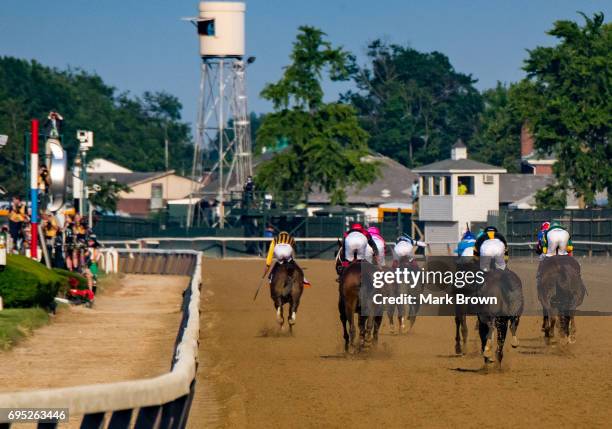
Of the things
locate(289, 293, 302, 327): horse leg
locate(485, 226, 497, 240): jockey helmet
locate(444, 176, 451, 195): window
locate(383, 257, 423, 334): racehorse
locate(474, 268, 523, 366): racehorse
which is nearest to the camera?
locate(474, 268, 523, 366): racehorse

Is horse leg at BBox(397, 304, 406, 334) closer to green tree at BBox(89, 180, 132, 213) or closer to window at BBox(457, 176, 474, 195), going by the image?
window at BBox(457, 176, 474, 195)

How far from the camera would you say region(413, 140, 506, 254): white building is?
7162cm

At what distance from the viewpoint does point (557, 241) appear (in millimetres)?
18562

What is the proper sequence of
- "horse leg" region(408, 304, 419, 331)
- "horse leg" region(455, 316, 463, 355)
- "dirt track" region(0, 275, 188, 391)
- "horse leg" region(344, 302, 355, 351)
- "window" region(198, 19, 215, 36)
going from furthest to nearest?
"window" region(198, 19, 215, 36) → "horse leg" region(408, 304, 419, 331) → "horse leg" region(344, 302, 355, 351) → "horse leg" region(455, 316, 463, 355) → "dirt track" region(0, 275, 188, 391)

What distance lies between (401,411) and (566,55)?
60179 mm

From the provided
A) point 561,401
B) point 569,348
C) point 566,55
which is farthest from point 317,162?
point 561,401

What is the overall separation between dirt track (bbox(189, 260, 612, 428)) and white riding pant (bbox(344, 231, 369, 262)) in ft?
4.46

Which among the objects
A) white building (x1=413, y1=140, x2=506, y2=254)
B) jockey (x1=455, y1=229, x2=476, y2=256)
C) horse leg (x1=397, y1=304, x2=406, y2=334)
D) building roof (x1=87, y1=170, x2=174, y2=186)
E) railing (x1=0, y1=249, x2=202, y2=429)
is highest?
building roof (x1=87, y1=170, x2=174, y2=186)

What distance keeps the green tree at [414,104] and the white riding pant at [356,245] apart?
105 meters

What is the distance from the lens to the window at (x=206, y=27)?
75.3 meters

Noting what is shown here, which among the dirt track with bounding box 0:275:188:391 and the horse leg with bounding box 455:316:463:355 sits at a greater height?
the horse leg with bounding box 455:316:463:355

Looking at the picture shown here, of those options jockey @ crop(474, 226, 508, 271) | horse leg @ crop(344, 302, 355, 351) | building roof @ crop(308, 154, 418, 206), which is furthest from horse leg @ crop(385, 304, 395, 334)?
building roof @ crop(308, 154, 418, 206)

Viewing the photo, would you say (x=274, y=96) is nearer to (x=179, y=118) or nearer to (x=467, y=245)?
(x=467, y=245)

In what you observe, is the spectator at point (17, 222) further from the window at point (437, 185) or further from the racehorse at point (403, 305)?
the window at point (437, 185)
